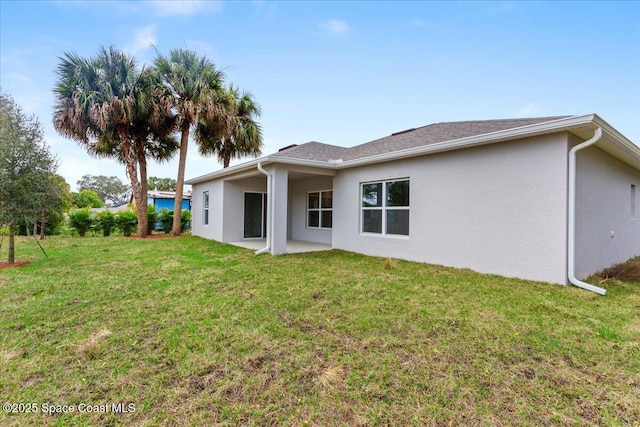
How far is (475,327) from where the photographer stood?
137 inches

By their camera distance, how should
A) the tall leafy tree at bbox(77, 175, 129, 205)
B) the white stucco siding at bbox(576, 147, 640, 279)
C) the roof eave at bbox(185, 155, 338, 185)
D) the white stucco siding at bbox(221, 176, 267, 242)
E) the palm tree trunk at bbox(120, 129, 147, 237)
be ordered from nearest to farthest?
the white stucco siding at bbox(576, 147, 640, 279) → the roof eave at bbox(185, 155, 338, 185) → the white stucco siding at bbox(221, 176, 267, 242) → the palm tree trunk at bbox(120, 129, 147, 237) → the tall leafy tree at bbox(77, 175, 129, 205)

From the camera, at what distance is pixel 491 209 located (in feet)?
19.9

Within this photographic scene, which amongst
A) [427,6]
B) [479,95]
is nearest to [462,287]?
[427,6]

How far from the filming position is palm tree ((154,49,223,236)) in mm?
12648

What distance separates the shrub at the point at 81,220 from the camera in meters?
13.9

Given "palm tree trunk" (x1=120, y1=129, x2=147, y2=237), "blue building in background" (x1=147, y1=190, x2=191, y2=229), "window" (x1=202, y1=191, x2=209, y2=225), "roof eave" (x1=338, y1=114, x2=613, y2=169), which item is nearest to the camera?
"roof eave" (x1=338, y1=114, x2=613, y2=169)

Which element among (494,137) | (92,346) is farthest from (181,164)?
(494,137)

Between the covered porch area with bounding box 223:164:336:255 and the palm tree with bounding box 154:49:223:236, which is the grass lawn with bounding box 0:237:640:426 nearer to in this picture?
the covered porch area with bounding box 223:164:336:255

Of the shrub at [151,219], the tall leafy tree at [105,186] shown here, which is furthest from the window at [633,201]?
the tall leafy tree at [105,186]

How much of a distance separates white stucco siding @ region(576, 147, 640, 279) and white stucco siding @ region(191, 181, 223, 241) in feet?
35.1

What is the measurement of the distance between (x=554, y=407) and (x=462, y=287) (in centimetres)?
312

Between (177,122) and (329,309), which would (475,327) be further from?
(177,122)

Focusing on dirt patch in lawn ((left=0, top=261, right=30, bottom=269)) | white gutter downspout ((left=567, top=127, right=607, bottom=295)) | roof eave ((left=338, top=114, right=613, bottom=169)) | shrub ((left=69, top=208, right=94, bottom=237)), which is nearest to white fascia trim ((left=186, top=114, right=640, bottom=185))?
roof eave ((left=338, top=114, right=613, bottom=169))

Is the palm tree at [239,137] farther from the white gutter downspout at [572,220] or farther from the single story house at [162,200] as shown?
the white gutter downspout at [572,220]
